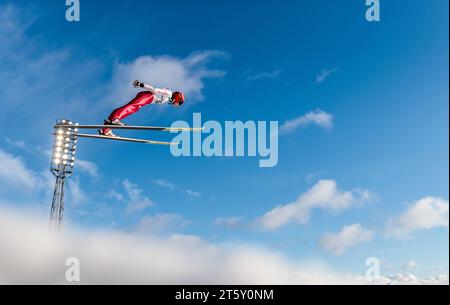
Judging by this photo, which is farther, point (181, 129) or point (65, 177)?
point (65, 177)
